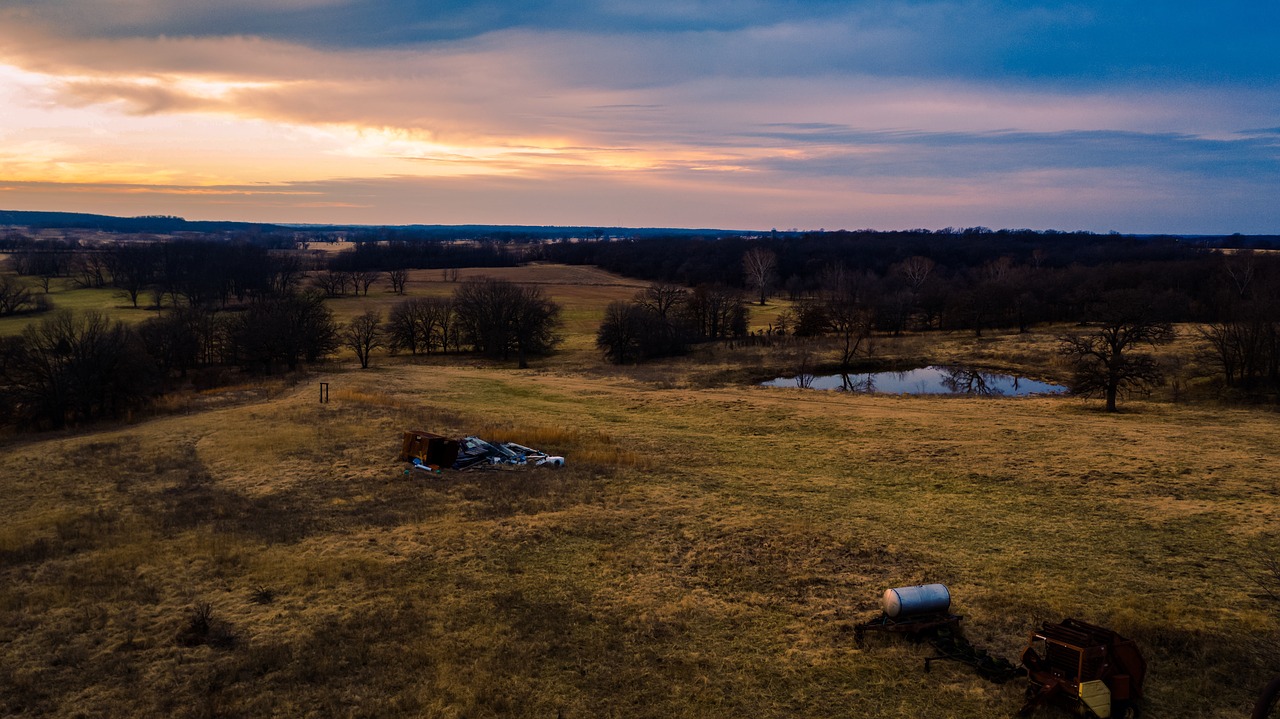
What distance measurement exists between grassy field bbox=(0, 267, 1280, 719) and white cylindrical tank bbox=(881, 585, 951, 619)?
71 centimetres

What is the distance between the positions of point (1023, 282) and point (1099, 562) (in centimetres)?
8526

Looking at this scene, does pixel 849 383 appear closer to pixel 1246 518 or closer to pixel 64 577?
pixel 1246 518

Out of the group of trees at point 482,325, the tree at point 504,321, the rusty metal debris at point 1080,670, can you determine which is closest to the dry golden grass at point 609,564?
the rusty metal debris at point 1080,670

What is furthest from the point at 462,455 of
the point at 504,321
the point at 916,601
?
the point at 504,321

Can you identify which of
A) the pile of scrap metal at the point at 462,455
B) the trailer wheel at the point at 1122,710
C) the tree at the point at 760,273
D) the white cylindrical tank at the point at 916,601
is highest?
the tree at the point at 760,273

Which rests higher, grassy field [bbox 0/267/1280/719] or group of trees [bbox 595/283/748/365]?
group of trees [bbox 595/283/748/365]

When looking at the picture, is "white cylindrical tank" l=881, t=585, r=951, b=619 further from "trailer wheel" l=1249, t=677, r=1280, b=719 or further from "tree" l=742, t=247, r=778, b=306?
"tree" l=742, t=247, r=778, b=306

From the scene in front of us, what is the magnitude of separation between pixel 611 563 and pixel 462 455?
10955mm

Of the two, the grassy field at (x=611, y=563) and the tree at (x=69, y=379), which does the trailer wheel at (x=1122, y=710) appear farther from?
the tree at (x=69, y=379)

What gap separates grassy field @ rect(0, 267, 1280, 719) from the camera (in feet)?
40.3

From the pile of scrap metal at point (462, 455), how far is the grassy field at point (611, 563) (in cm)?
96

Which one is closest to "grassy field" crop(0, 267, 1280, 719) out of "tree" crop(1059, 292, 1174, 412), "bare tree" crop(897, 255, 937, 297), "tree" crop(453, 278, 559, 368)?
"tree" crop(1059, 292, 1174, 412)

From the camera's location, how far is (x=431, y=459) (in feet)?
85.3

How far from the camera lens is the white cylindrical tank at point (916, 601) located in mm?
13812
